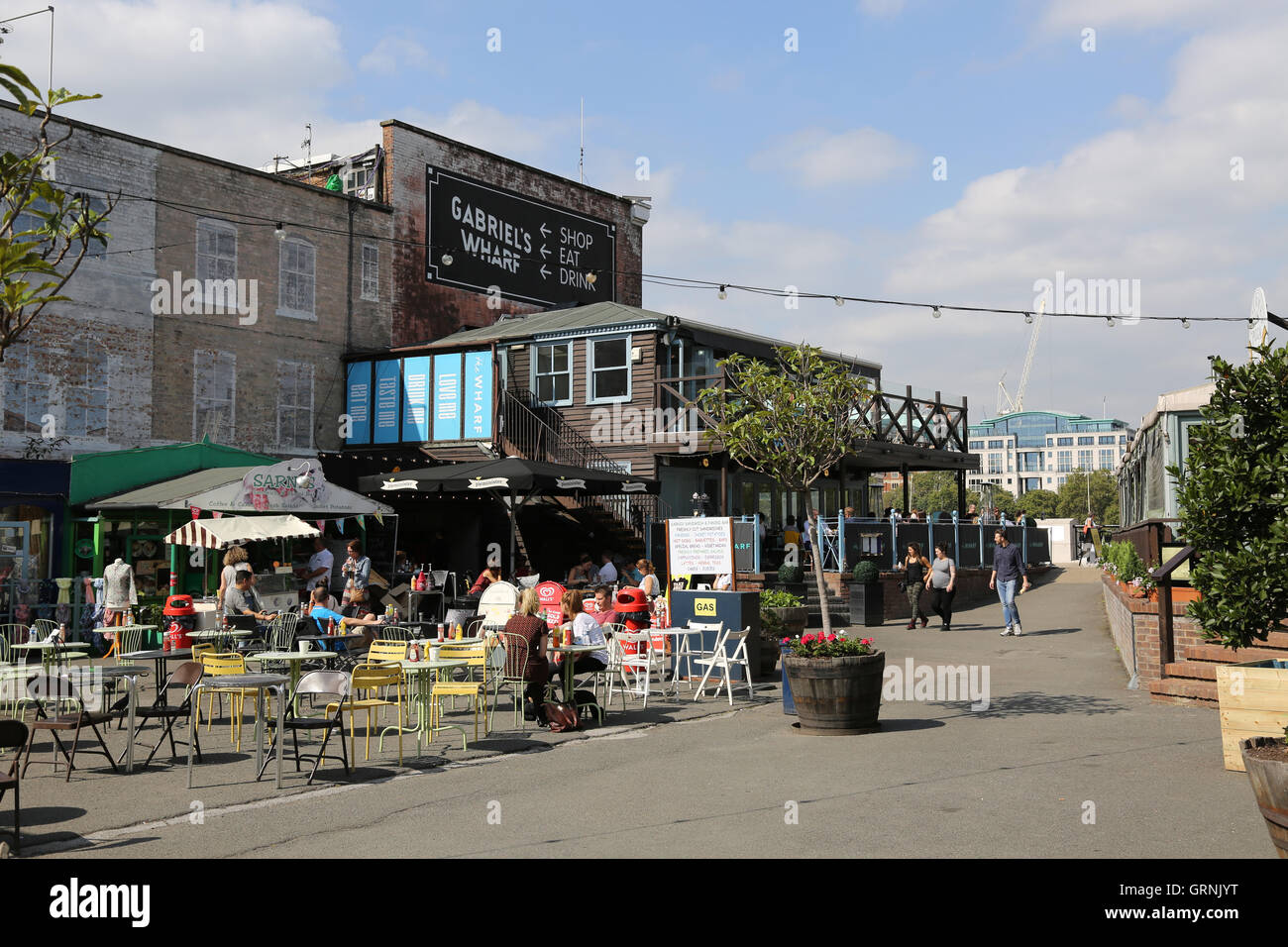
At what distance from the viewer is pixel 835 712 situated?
1053cm

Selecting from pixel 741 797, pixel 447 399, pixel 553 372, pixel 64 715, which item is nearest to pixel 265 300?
pixel 447 399

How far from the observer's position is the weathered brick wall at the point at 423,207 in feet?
95.0

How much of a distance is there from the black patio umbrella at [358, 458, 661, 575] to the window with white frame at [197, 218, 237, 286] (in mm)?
7927

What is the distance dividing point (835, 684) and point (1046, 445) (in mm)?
185185

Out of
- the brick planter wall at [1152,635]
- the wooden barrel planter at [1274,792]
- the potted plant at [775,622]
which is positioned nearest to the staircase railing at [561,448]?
the potted plant at [775,622]

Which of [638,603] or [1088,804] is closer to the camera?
[1088,804]

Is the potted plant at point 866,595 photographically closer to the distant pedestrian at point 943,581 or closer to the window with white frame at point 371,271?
the distant pedestrian at point 943,581

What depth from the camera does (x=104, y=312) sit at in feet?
74.5

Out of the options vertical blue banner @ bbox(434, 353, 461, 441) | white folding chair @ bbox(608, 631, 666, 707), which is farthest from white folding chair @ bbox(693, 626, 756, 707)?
vertical blue banner @ bbox(434, 353, 461, 441)

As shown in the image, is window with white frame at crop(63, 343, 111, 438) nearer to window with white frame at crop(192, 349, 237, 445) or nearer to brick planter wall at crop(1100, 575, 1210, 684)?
window with white frame at crop(192, 349, 237, 445)

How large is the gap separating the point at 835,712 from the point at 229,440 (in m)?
18.4

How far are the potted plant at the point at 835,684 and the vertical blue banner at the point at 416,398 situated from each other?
17.1 metres
